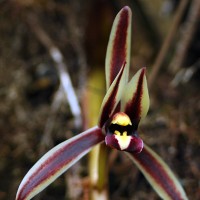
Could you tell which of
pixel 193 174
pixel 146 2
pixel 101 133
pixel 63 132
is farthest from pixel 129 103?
pixel 146 2

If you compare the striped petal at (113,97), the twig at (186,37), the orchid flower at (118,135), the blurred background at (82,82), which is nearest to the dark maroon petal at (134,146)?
the orchid flower at (118,135)

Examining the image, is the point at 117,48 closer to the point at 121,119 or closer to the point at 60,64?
the point at 121,119

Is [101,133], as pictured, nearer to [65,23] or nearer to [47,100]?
[47,100]

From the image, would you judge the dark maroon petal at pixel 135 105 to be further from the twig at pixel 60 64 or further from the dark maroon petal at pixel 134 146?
the twig at pixel 60 64

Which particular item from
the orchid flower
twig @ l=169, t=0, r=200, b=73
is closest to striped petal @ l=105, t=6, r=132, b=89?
the orchid flower

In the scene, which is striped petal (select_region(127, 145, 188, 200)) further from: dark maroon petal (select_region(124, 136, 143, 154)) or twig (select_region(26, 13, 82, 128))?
twig (select_region(26, 13, 82, 128))
